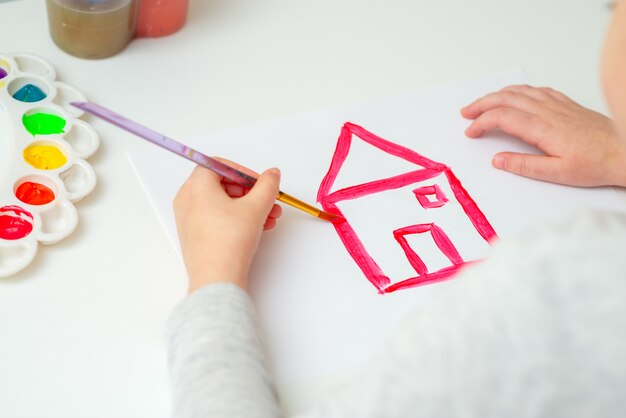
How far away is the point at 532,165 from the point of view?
917 mm

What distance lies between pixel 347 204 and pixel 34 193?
1.00 ft

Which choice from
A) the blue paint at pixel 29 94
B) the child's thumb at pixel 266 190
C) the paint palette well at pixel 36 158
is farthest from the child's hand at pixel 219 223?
the blue paint at pixel 29 94

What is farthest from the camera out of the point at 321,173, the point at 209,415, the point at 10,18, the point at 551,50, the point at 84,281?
the point at 551,50

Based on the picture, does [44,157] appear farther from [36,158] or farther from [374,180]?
[374,180]

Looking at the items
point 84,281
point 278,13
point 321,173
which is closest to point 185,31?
point 278,13

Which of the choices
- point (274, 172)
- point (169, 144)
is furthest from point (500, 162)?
point (169, 144)

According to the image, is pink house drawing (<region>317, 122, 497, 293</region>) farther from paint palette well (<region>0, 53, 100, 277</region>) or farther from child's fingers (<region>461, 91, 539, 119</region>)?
paint palette well (<region>0, 53, 100, 277</region>)

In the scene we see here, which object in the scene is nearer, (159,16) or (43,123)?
(43,123)

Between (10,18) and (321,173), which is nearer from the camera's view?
(321,173)

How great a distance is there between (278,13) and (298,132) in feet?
0.74

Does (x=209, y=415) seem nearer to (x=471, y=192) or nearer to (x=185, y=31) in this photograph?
(x=471, y=192)

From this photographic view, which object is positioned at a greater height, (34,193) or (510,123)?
(510,123)

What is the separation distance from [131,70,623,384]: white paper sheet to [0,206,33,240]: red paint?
0.40 feet

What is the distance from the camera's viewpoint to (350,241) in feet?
2.71
